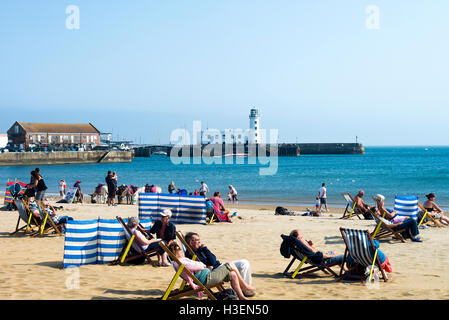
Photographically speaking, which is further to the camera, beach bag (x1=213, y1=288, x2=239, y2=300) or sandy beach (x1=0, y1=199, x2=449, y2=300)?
sandy beach (x1=0, y1=199, x2=449, y2=300)

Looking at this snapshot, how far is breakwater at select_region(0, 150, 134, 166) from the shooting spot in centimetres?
8519

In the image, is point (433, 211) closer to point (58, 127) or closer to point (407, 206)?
point (407, 206)

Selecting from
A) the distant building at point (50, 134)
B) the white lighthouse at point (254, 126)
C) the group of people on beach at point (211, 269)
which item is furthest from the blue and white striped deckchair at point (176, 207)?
the white lighthouse at point (254, 126)

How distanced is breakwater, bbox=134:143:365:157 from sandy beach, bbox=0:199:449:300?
112m

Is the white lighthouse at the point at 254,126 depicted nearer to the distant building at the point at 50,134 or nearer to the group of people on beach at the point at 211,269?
the distant building at the point at 50,134

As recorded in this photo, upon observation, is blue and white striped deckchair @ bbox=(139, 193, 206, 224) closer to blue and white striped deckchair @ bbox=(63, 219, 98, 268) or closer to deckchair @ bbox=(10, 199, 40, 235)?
deckchair @ bbox=(10, 199, 40, 235)

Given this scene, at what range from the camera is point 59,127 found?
111 meters

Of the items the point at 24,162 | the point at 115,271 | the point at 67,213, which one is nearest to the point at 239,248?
the point at 115,271

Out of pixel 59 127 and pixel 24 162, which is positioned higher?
pixel 59 127

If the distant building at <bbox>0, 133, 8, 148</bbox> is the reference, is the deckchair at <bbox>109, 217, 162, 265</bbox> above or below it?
below

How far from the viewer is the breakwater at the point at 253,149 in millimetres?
134875

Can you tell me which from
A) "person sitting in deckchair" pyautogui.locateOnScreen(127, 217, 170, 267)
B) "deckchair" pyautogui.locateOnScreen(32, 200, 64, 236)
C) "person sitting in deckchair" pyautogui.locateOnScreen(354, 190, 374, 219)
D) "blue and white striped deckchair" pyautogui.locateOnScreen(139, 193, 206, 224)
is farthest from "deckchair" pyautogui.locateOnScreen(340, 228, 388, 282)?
"person sitting in deckchair" pyautogui.locateOnScreen(354, 190, 374, 219)
